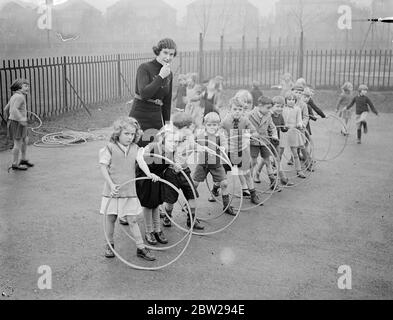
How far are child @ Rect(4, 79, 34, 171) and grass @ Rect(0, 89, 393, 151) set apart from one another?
6.68 feet

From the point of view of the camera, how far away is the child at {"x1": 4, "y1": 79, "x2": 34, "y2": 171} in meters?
10.0

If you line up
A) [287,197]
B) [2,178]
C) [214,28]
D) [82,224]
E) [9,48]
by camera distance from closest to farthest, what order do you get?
[82,224] < [287,197] < [2,178] < [9,48] < [214,28]

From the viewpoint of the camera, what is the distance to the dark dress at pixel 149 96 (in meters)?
6.86

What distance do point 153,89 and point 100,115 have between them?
428 inches

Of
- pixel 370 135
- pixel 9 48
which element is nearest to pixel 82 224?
pixel 370 135

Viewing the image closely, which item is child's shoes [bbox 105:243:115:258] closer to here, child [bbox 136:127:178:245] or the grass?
child [bbox 136:127:178:245]

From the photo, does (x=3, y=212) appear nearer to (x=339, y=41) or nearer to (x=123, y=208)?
(x=123, y=208)

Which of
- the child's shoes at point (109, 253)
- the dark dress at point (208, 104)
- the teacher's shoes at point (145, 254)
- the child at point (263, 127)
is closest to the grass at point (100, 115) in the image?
the dark dress at point (208, 104)

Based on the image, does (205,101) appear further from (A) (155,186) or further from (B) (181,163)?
(A) (155,186)

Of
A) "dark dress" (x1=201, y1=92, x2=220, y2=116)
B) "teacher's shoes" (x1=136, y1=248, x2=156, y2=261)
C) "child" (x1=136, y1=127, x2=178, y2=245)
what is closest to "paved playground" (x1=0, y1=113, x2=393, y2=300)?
"teacher's shoes" (x1=136, y1=248, x2=156, y2=261)
